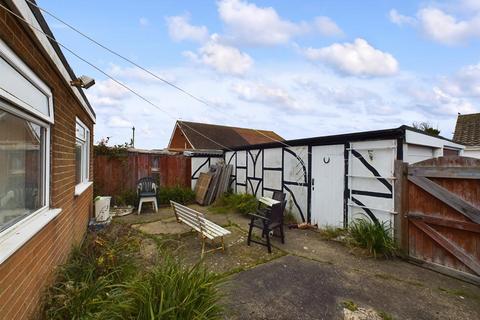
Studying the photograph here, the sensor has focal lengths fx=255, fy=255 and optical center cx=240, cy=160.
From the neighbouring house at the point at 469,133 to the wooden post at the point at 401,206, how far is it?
24.4 feet

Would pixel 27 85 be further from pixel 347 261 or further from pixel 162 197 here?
pixel 162 197

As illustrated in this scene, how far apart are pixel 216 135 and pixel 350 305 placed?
1704 cm

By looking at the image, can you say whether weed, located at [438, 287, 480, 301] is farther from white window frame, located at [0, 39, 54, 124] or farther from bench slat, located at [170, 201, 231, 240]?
white window frame, located at [0, 39, 54, 124]

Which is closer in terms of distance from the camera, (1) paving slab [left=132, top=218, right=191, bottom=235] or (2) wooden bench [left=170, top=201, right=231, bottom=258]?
(2) wooden bench [left=170, top=201, right=231, bottom=258]

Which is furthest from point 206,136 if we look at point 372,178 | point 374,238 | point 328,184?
point 374,238

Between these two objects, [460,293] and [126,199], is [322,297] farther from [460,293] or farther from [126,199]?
[126,199]

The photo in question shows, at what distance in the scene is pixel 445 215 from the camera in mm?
3916

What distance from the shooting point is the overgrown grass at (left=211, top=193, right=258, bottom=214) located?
293 inches

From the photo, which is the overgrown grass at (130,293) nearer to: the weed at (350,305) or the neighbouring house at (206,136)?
the weed at (350,305)

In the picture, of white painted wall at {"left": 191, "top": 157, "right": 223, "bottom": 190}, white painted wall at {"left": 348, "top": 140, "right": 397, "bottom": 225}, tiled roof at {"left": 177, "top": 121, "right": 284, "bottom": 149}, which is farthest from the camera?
tiled roof at {"left": 177, "top": 121, "right": 284, "bottom": 149}

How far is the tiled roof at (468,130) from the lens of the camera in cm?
1025

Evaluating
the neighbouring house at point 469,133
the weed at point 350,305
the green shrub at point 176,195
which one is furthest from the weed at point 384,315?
the neighbouring house at point 469,133

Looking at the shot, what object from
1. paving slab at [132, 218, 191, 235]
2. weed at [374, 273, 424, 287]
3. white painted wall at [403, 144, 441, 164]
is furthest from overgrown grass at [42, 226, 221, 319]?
white painted wall at [403, 144, 441, 164]

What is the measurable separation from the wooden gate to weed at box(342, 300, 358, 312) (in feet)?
6.54
